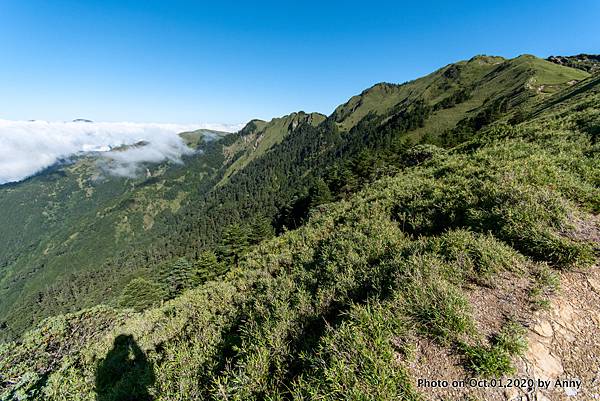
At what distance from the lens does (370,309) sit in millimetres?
5125

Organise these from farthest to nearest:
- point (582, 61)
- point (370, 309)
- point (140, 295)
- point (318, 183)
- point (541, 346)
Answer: point (582, 61)
point (318, 183)
point (140, 295)
point (370, 309)
point (541, 346)

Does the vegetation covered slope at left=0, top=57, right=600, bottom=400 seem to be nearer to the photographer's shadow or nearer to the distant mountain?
the photographer's shadow

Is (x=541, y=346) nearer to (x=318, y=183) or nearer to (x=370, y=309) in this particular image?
(x=370, y=309)

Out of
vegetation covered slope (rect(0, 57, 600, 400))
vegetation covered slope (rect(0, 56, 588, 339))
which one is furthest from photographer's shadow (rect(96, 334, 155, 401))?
vegetation covered slope (rect(0, 56, 588, 339))

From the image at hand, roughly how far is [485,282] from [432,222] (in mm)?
4854

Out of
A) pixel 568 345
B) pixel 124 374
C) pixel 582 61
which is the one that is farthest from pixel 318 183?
pixel 582 61

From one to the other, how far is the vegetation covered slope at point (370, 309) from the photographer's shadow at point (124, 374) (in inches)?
2.5

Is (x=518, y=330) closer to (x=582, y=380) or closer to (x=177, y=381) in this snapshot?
(x=582, y=380)

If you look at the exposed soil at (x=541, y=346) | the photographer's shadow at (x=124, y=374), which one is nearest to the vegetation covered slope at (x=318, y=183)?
the photographer's shadow at (x=124, y=374)

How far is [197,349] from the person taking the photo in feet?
22.7

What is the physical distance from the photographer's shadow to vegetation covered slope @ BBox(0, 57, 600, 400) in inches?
2.5

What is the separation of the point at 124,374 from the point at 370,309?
30.0 feet

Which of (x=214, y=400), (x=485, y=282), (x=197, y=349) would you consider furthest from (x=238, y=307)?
(x=485, y=282)

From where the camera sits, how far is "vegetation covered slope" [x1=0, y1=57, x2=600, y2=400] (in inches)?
167
